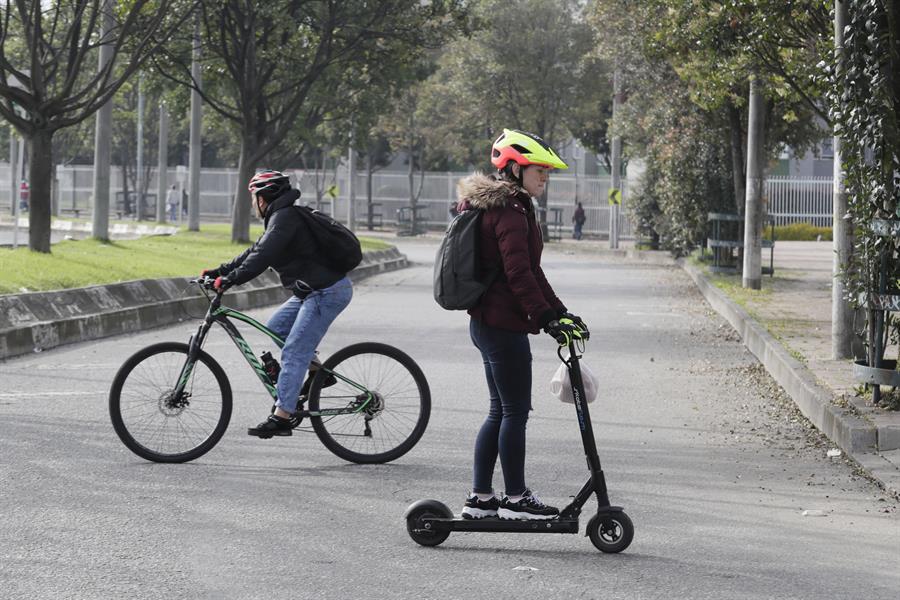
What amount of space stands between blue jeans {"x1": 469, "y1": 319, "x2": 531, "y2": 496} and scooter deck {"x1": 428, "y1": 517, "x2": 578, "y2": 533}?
157 millimetres

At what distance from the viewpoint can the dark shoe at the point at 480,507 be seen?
6.41 m

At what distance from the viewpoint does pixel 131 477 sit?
7.89 meters

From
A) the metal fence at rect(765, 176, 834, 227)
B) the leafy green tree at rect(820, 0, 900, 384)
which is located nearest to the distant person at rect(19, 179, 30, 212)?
the metal fence at rect(765, 176, 834, 227)

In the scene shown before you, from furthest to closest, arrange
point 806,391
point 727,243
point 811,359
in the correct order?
1. point 727,243
2. point 811,359
3. point 806,391

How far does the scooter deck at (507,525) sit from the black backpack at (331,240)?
7.99 feet

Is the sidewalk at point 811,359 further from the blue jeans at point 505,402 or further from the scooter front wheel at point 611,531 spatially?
the blue jeans at point 505,402

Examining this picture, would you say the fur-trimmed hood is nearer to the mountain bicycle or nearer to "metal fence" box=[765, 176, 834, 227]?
the mountain bicycle

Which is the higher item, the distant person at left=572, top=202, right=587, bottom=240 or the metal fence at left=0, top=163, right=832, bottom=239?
the metal fence at left=0, top=163, right=832, bottom=239

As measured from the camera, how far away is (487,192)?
6.24 meters

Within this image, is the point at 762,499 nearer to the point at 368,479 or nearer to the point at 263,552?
the point at 368,479

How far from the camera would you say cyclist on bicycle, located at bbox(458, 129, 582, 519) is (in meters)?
6.18

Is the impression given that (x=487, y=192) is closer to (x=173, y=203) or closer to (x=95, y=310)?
(x=95, y=310)

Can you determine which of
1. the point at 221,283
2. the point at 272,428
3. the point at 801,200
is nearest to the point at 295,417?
the point at 272,428

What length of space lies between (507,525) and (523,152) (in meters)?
1.60
